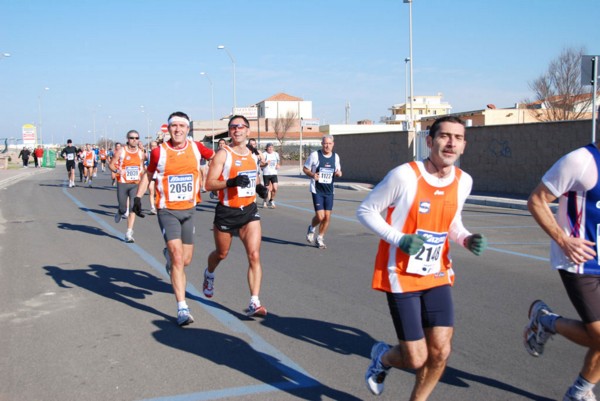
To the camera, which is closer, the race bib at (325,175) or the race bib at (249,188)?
the race bib at (249,188)

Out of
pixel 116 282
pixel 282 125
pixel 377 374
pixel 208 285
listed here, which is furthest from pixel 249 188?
pixel 282 125

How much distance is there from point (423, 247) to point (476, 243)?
0.32 m

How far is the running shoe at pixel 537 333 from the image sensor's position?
4.22 meters

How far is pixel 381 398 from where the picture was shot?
4.17m

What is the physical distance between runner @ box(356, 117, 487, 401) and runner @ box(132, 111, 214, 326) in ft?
9.92

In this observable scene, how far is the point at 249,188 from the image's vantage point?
21.1ft

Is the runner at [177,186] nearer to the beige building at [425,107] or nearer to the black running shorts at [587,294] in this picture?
the black running shorts at [587,294]

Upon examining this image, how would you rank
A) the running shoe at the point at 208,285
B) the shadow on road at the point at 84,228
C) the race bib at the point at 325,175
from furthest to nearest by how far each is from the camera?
1. the shadow on road at the point at 84,228
2. the race bib at the point at 325,175
3. the running shoe at the point at 208,285

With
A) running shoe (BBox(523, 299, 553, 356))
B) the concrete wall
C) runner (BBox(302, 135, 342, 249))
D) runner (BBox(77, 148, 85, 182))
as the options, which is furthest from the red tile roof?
running shoe (BBox(523, 299, 553, 356))

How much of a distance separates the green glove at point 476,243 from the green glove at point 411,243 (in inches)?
15.6

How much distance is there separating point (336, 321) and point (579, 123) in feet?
48.6

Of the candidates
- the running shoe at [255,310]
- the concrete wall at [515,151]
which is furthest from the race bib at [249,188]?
the concrete wall at [515,151]

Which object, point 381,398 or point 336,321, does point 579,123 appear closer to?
point 336,321

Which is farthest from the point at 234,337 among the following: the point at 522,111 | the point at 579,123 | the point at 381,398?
the point at 522,111
